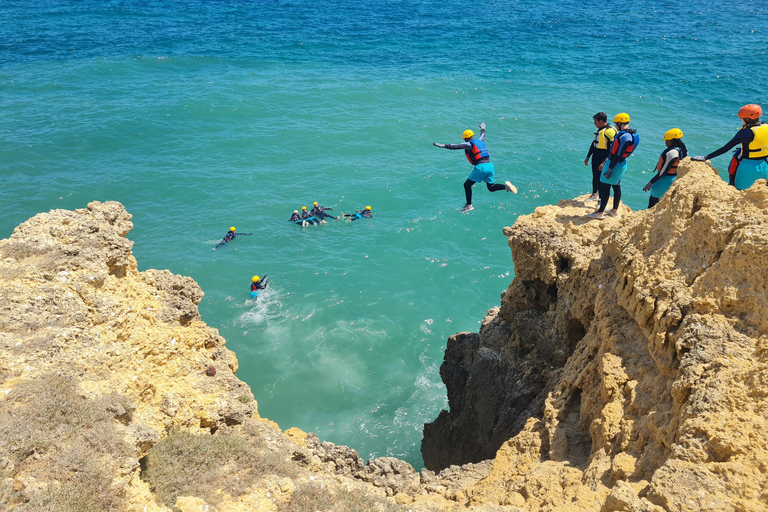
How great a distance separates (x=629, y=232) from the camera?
9.04m

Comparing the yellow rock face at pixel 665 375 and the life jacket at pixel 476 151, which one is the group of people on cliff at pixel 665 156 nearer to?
the yellow rock face at pixel 665 375

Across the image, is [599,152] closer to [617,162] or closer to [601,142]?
[601,142]

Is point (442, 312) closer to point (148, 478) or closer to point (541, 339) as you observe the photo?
point (541, 339)

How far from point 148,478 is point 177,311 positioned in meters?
3.79

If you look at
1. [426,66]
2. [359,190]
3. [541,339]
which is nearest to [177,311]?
[541,339]

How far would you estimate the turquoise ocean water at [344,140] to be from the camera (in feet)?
68.2

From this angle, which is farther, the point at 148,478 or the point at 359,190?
the point at 359,190

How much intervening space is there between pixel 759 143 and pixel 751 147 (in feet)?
0.44

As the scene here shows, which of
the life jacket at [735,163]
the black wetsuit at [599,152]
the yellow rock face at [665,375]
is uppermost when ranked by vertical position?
the life jacket at [735,163]

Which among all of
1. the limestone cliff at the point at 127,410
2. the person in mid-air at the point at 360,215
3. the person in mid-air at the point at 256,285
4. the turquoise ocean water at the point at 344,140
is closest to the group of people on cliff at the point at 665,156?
the limestone cliff at the point at 127,410

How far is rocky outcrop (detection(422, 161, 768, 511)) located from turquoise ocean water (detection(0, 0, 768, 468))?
26.9 ft

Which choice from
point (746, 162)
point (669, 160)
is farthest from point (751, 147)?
point (669, 160)

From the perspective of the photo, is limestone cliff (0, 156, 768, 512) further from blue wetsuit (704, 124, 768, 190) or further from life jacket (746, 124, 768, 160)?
life jacket (746, 124, 768, 160)

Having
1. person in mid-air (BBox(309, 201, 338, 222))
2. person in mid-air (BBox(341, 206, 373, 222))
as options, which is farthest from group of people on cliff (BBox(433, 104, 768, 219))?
person in mid-air (BBox(309, 201, 338, 222))
